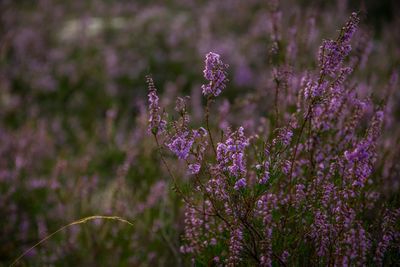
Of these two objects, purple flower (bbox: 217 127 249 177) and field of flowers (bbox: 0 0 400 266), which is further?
field of flowers (bbox: 0 0 400 266)

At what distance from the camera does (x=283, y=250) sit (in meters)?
2.12

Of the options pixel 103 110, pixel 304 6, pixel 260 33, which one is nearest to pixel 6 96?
pixel 103 110

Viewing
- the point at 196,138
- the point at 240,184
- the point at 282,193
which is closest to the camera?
the point at 240,184

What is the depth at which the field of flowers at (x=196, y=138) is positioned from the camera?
6.45 ft

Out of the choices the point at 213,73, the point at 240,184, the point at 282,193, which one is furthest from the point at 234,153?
the point at 282,193

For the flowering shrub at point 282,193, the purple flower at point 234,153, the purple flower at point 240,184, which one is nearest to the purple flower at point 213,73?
the flowering shrub at point 282,193

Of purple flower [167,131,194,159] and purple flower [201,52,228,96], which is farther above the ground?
purple flower [201,52,228,96]

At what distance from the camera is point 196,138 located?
200 cm

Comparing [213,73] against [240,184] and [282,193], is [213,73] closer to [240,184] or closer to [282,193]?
[240,184]

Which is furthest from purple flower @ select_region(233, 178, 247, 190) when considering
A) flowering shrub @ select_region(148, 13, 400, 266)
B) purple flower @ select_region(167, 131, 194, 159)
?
purple flower @ select_region(167, 131, 194, 159)

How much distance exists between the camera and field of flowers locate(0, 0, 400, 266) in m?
1.97

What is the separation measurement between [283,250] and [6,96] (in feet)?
16.3

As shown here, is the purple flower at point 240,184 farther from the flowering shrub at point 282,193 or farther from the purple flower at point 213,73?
the purple flower at point 213,73

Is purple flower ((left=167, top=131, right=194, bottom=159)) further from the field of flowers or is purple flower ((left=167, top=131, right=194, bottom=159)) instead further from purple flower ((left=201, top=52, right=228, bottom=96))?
purple flower ((left=201, top=52, right=228, bottom=96))
